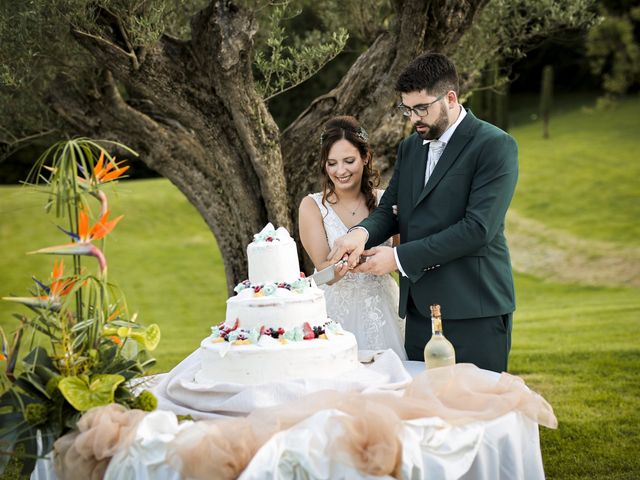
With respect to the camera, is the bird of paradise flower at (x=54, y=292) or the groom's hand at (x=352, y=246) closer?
the bird of paradise flower at (x=54, y=292)

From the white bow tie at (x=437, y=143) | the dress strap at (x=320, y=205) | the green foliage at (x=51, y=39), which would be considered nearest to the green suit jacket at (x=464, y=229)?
the white bow tie at (x=437, y=143)

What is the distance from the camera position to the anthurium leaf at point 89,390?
3686 mm

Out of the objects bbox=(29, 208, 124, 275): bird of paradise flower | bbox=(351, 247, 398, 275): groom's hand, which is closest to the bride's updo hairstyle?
bbox=(351, 247, 398, 275): groom's hand

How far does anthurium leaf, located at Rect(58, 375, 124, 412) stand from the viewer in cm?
369

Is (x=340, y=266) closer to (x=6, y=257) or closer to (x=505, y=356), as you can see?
(x=505, y=356)

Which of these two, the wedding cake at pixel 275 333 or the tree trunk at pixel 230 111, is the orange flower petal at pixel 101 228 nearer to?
the wedding cake at pixel 275 333

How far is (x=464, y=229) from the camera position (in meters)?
4.65

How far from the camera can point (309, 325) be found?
4.47 metres

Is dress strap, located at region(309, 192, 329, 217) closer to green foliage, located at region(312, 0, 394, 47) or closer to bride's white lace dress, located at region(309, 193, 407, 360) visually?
Result: bride's white lace dress, located at region(309, 193, 407, 360)

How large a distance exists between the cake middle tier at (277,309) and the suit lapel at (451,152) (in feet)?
3.18

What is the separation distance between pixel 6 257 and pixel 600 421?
17061mm

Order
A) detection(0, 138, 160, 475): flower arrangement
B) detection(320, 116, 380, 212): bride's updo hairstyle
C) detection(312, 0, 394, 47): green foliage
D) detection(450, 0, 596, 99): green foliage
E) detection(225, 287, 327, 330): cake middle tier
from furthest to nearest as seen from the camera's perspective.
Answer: detection(312, 0, 394, 47): green foliage, detection(450, 0, 596, 99): green foliage, detection(320, 116, 380, 212): bride's updo hairstyle, detection(225, 287, 327, 330): cake middle tier, detection(0, 138, 160, 475): flower arrangement

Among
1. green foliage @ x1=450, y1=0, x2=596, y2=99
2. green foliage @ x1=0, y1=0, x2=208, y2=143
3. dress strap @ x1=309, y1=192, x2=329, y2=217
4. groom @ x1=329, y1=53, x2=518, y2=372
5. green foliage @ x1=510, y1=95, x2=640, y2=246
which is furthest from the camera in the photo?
green foliage @ x1=510, y1=95, x2=640, y2=246

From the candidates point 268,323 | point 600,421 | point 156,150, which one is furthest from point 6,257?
point 268,323
